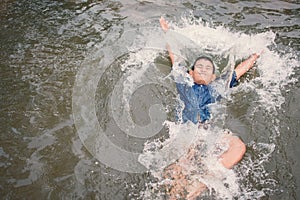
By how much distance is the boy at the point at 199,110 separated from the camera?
3.91 metres

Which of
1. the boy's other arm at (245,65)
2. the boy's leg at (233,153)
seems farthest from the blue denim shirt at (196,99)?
the boy's other arm at (245,65)

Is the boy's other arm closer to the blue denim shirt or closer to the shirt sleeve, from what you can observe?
the shirt sleeve

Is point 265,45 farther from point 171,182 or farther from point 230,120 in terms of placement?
point 171,182

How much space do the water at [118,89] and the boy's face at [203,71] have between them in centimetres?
52

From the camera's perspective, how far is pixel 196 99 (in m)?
4.83

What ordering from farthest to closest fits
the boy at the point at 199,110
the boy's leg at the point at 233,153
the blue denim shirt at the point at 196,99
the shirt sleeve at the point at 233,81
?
the shirt sleeve at the point at 233,81 → the blue denim shirt at the point at 196,99 → the boy's leg at the point at 233,153 → the boy at the point at 199,110

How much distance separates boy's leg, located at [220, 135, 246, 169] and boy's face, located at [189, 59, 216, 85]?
1.04m

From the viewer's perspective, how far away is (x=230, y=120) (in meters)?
4.84

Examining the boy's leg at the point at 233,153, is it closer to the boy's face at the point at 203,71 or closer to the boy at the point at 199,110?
the boy at the point at 199,110

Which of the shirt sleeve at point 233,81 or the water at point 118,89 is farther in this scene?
A: the shirt sleeve at point 233,81

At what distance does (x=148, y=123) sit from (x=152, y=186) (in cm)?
123

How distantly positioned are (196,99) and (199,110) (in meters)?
0.19

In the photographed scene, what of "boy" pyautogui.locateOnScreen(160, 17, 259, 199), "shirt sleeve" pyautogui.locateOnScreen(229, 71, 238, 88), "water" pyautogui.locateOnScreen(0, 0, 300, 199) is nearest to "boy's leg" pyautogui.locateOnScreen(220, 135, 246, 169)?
"boy" pyautogui.locateOnScreen(160, 17, 259, 199)

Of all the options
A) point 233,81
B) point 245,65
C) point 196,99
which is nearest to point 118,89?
point 196,99
